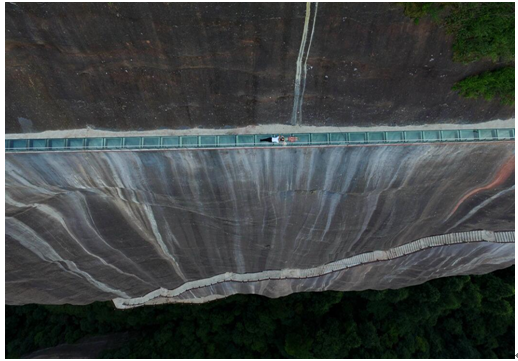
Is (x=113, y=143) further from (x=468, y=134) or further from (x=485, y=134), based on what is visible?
(x=485, y=134)

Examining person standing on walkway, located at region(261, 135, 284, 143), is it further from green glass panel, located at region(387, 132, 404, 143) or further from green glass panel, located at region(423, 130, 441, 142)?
green glass panel, located at region(423, 130, 441, 142)

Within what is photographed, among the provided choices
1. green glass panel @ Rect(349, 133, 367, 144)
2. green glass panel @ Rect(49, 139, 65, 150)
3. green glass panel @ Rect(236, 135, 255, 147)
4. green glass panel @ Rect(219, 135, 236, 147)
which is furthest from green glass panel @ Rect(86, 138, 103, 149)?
green glass panel @ Rect(349, 133, 367, 144)

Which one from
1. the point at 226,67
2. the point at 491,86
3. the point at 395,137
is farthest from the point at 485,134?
the point at 226,67

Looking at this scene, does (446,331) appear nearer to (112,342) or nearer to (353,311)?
(353,311)

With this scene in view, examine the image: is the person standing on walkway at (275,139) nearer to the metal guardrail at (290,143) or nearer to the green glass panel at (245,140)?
the metal guardrail at (290,143)

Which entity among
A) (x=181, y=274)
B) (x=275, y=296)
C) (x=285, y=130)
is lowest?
(x=275, y=296)

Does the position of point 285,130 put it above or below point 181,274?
above

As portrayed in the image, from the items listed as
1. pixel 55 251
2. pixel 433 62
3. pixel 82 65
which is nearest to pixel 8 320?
pixel 55 251

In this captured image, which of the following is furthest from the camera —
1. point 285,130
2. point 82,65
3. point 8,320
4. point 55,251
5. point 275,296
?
point 8,320
